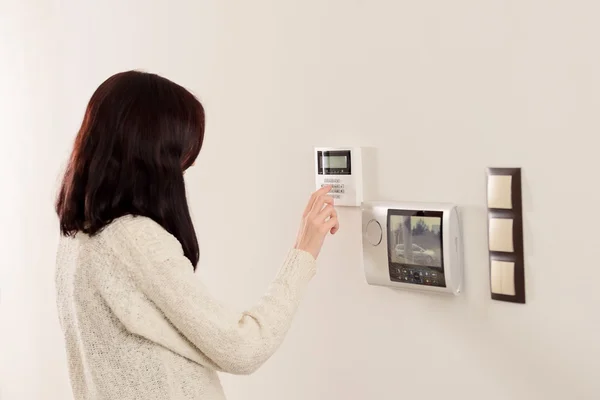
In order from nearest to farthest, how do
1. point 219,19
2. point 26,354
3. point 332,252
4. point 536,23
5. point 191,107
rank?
1. point 536,23
2. point 191,107
3. point 332,252
4. point 219,19
5. point 26,354

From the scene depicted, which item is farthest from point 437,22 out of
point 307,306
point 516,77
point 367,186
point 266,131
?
point 307,306

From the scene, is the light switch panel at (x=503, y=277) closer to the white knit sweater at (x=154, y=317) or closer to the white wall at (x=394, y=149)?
the white wall at (x=394, y=149)

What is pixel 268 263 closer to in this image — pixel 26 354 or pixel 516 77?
pixel 516 77

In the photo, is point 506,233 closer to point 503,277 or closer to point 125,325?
point 503,277

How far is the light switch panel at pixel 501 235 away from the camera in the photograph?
900 mm

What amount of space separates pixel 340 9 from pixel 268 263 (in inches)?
17.1

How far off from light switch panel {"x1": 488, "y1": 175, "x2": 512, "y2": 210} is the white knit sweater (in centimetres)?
26

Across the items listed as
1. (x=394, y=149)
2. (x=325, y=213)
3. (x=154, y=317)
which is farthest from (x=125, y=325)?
(x=394, y=149)

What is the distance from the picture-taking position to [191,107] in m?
1.00

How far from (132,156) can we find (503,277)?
Result: 50cm

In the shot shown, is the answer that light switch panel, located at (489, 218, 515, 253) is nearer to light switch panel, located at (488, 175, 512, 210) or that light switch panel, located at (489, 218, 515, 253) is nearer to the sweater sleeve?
light switch panel, located at (488, 175, 512, 210)

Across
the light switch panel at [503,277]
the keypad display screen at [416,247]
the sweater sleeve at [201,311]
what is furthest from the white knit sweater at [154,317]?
the light switch panel at [503,277]

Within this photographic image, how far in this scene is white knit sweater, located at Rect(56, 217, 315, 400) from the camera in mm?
915

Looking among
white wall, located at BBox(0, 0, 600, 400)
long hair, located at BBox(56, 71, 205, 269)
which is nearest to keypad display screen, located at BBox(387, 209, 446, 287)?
white wall, located at BBox(0, 0, 600, 400)
